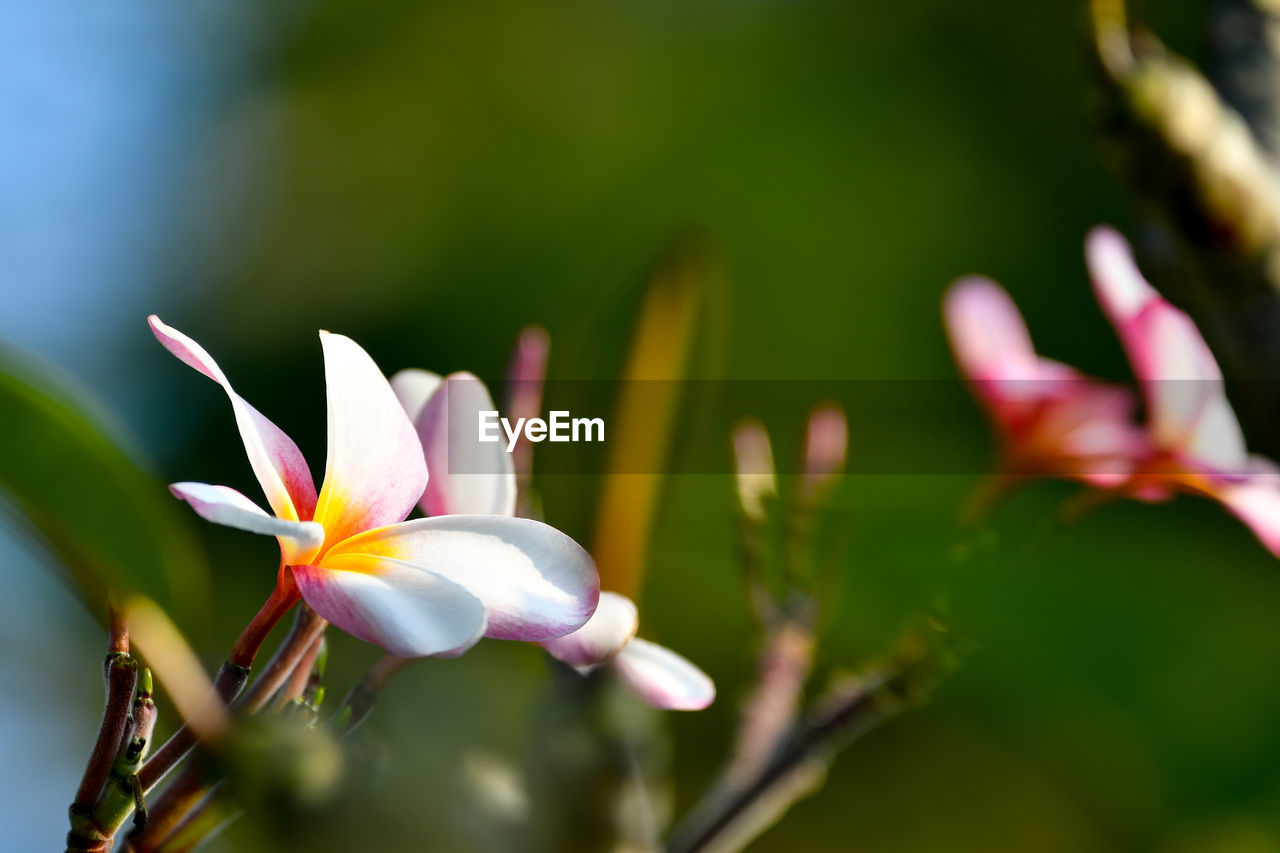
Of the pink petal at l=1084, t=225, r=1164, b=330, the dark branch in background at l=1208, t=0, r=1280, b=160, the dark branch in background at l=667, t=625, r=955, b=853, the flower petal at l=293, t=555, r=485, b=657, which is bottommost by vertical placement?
the dark branch in background at l=667, t=625, r=955, b=853

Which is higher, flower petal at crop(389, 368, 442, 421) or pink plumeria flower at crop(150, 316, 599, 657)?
flower petal at crop(389, 368, 442, 421)

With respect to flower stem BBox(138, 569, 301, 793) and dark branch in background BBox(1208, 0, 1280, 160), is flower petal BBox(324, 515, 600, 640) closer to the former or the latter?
flower stem BBox(138, 569, 301, 793)

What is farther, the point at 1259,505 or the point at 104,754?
the point at 1259,505

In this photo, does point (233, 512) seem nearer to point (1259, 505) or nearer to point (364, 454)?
point (364, 454)

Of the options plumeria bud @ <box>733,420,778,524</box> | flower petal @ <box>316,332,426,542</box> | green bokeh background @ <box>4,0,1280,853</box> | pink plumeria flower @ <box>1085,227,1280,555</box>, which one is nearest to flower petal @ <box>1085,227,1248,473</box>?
pink plumeria flower @ <box>1085,227,1280,555</box>

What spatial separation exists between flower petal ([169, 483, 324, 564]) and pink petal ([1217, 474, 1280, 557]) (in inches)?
9.6

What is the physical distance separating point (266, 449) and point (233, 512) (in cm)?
3

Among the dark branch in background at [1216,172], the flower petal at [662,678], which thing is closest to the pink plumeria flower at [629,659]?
the flower petal at [662,678]

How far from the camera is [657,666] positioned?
215 mm

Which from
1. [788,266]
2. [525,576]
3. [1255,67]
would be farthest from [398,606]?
[788,266]

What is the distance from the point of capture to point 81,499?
211 mm

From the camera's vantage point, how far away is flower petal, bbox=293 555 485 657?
0.16 meters

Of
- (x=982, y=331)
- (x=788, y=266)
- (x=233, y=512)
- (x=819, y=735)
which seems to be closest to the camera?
(x=233, y=512)

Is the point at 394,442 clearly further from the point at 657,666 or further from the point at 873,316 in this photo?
the point at 873,316
